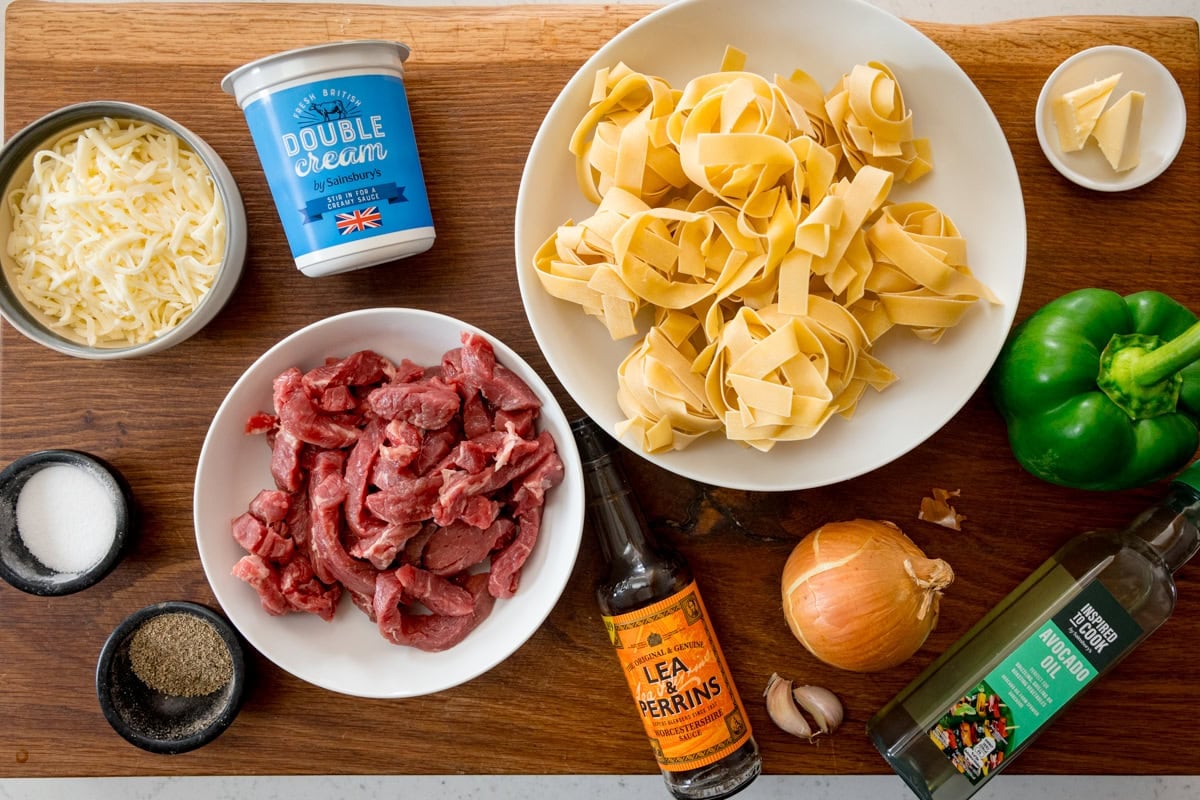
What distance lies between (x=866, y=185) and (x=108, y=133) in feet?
4.14

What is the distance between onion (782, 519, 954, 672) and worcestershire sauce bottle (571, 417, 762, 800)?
0.60ft

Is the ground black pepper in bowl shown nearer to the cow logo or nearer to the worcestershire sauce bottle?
the worcestershire sauce bottle

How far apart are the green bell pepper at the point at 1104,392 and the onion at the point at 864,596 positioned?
29cm

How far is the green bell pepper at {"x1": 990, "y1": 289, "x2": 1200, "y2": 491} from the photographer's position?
137 centimetres

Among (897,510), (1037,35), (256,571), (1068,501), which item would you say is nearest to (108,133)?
(256,571)

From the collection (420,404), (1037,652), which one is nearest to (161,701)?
(420,404)

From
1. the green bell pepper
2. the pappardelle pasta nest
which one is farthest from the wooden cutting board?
the pappardelle pasta nest

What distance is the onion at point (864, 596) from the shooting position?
1.42 metres

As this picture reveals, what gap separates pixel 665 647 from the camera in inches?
56.1

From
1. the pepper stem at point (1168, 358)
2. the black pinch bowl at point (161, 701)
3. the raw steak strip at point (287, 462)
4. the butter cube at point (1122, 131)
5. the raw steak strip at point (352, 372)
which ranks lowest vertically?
the black pinch bowl at point (161, 701)

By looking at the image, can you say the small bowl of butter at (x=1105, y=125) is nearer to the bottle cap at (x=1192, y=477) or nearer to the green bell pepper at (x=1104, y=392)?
the green bell pepper at (x=1104, y=392)

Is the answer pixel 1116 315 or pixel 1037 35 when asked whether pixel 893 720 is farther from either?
pixel 1037 35

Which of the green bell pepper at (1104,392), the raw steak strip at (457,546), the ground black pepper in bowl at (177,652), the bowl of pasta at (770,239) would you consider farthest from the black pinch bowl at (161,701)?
the green bell pepper at (1104,392)

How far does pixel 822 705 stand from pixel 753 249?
83 cm
